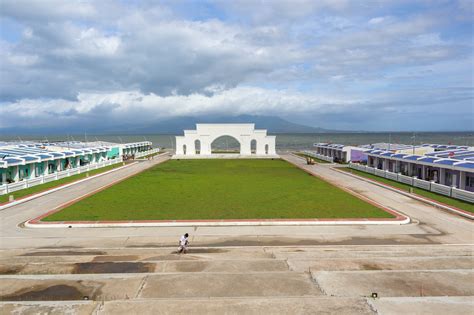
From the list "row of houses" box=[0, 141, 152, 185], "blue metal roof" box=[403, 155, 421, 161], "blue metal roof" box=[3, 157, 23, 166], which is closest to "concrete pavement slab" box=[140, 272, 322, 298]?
"row of houses" box=[0, 141, 152, 185]

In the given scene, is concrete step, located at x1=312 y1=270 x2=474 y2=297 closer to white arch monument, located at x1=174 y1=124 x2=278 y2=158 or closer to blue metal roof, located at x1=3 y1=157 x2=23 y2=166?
blue metal roof, located at x1=3 y1=157 x2=23 y2=166

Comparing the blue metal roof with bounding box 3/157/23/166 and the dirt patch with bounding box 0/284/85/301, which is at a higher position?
the blue metal roof with bounding box 3/157/23/166

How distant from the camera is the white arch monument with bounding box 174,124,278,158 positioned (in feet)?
257

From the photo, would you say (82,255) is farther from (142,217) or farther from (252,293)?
(252,293)

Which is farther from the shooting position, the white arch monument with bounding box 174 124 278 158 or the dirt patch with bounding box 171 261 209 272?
the white arch monument with bounding box 174 124 278 158

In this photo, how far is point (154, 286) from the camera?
10758 mm

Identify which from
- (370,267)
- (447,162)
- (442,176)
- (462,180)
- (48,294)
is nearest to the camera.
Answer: (48,294)

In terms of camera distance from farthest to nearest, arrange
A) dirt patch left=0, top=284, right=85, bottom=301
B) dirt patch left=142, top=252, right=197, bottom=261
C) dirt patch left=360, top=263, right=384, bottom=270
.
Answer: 1. dirt patch left=142, top=252, right=197, bottom=261
2. dirt patch left=360, top=263, right=384, bottom=270
3. dirt patch left=0, top=284, right=85, bottom=301

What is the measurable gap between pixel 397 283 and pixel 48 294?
33.5ft

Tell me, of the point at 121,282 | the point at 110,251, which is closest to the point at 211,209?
the point at 110,251

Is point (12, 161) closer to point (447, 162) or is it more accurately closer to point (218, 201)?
point (218, 201)

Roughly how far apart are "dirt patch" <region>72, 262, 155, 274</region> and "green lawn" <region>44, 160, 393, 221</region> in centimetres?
827

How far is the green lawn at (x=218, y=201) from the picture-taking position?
72.8ft

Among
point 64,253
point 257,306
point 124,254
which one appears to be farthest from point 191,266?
point 64,253
